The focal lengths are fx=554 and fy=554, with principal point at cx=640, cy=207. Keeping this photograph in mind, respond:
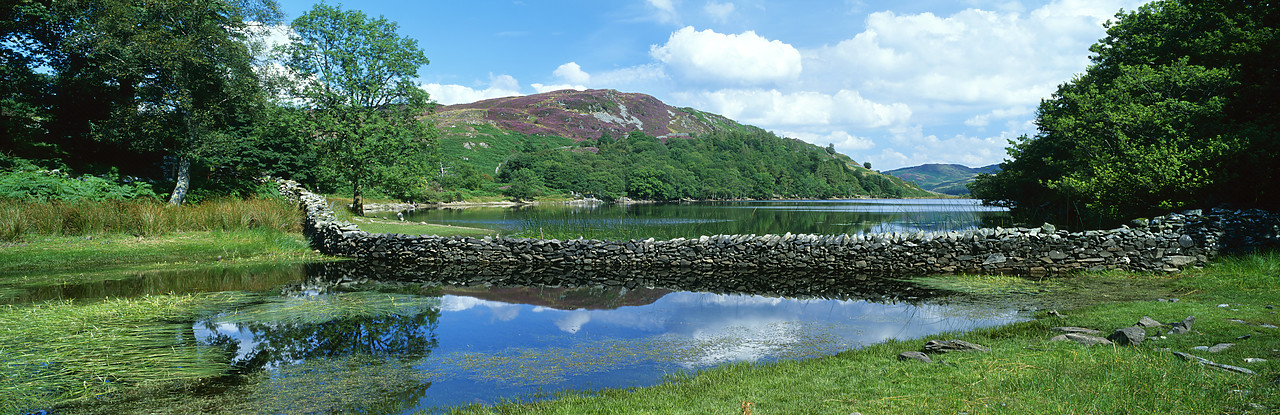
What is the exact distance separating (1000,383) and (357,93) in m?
29.1

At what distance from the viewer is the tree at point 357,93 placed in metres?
26.0

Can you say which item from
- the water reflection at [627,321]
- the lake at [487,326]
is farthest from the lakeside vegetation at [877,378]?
the water reflection at [627,321]

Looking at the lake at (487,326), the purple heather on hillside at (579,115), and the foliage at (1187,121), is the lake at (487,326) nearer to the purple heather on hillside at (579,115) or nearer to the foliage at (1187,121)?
the foliage at (1187,121)

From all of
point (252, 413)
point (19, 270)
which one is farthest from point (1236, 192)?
point (19, 270)

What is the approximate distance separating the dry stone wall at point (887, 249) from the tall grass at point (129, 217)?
79.6 inches

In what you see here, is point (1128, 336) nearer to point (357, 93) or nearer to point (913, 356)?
point (913, 356)

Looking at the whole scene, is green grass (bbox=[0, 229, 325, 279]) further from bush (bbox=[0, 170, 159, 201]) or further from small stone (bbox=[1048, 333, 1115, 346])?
small stone (bbox=[1048, 333, 1115, 346])

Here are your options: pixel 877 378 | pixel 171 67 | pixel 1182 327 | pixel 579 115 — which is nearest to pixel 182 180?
pixel 171 67

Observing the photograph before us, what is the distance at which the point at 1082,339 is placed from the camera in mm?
5680

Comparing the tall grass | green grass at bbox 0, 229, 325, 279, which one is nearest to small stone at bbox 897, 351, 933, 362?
green grass at bbox 0, 229, 325, 279

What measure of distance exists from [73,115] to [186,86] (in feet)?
23.1

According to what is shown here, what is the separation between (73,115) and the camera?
2219 cm

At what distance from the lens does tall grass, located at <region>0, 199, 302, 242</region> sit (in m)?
14.7

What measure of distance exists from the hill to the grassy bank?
64.7 m
